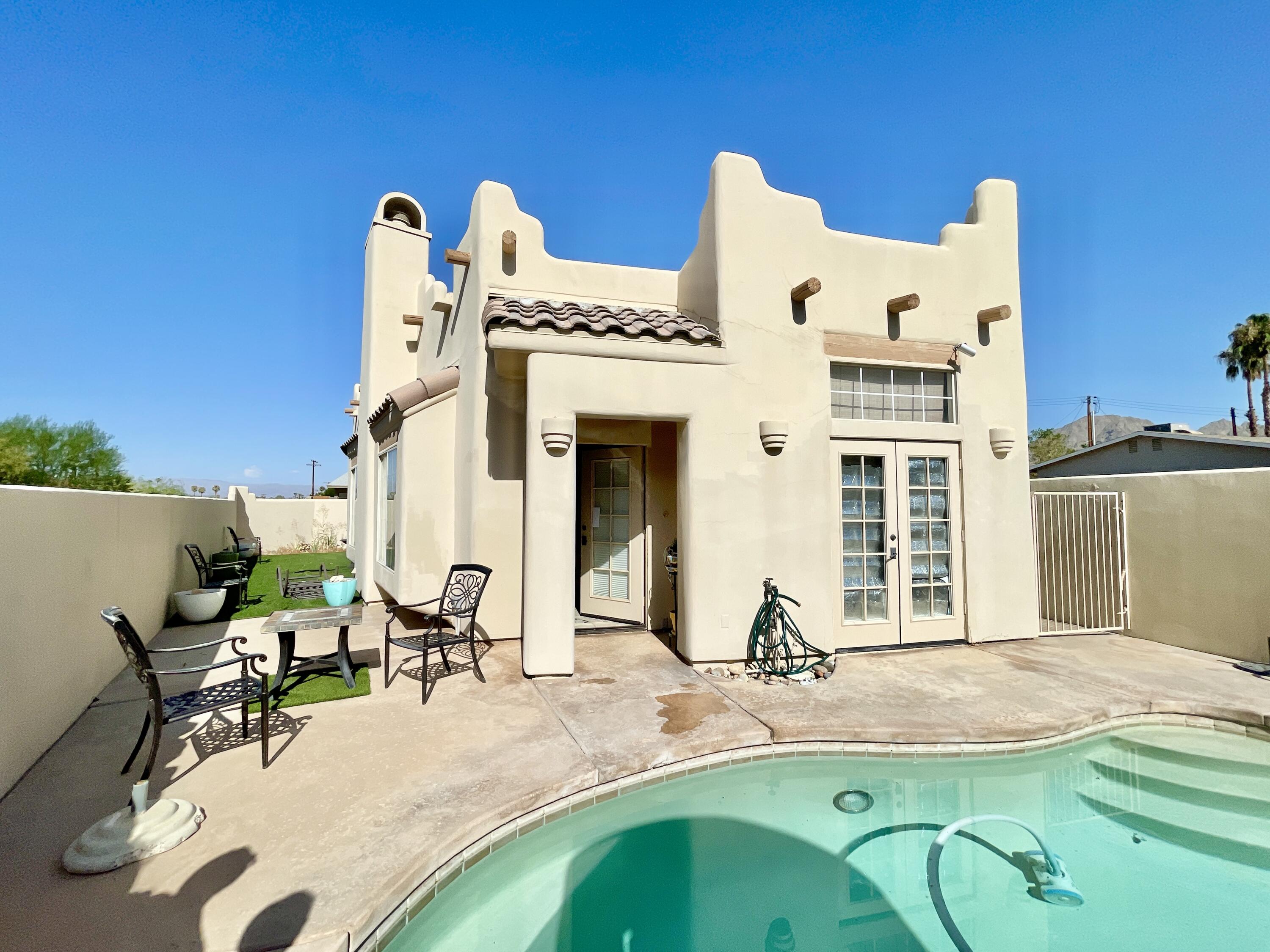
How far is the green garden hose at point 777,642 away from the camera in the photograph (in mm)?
6816

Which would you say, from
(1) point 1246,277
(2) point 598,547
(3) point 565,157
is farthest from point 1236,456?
(3) point 565,157

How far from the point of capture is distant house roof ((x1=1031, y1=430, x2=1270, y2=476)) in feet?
42.0

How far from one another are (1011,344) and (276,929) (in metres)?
10.7

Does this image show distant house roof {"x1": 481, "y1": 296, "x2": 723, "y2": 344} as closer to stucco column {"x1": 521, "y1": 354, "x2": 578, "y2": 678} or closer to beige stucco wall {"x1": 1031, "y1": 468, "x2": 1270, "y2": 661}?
stucco column {"x1": 521, "y1": 354, "x2": 578, "y2": 678}

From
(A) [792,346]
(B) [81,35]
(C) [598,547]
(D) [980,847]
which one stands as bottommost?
(D) [980,847]

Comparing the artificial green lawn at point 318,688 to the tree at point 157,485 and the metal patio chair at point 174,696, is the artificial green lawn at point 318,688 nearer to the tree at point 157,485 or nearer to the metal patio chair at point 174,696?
the metal patio chair at point 174,696

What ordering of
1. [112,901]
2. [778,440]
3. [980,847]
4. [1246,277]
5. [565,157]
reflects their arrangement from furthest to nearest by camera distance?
[1246,277]
[565,157]
[778,440]
[980,847]
[112,901]

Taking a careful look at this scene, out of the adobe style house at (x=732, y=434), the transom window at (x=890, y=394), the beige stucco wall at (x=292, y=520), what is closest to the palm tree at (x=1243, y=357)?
the adobe style house at (x=732, y=434)

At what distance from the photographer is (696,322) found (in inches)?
306

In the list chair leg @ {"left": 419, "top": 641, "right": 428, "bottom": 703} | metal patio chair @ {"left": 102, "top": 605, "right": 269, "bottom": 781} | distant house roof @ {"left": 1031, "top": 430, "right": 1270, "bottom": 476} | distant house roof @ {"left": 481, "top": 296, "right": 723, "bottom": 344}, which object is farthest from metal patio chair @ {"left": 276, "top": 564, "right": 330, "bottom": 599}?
distant house roof @ {"left": 1031, "top": 430, "right": 1270, "bottom": 476}

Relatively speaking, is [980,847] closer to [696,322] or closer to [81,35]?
[696,322]

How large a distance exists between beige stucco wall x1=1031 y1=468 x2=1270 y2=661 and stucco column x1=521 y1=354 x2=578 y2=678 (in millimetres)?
8942

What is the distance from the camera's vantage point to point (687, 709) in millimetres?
5523

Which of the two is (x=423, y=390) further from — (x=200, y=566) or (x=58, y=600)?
(x=200, y=566)
